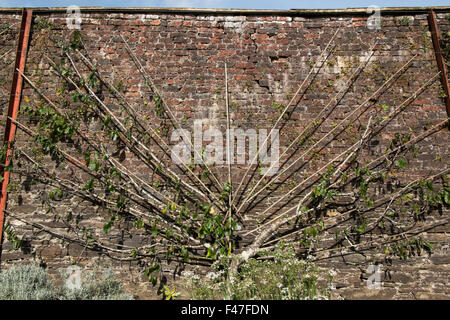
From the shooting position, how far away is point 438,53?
4859mm

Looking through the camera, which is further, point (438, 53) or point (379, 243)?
point (438, 53)

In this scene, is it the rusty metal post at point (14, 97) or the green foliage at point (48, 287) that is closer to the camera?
the green foliage at point (48, 287)

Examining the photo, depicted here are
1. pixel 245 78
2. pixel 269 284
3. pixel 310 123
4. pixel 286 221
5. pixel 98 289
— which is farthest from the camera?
pixel 245 78

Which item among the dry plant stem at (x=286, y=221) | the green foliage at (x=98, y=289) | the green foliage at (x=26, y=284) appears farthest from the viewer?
the dry plant stem at (x=286, y=221)

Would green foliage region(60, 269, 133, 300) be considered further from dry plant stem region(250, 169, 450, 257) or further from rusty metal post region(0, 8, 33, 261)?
dry plant stem region(250, 169, 450, 257)

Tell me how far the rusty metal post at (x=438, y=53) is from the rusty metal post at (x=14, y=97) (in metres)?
5.98

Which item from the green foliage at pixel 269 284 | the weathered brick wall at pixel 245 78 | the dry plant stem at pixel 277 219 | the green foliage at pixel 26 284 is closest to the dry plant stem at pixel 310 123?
the weathered brick wall at pixel 245 78

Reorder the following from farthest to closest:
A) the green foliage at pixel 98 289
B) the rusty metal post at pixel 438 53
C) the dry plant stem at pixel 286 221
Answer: the rusty metal post at pixel 438 53 < the dry plant stem at pixel 286 221 < the green foliage at pixel 98 289

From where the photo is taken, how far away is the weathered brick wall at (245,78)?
449cm

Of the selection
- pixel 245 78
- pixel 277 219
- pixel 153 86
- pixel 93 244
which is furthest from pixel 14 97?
pixel 277 219

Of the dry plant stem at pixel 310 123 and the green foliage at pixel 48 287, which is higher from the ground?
the dry plant stem at pixel 310 123

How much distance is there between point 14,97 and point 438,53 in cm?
611

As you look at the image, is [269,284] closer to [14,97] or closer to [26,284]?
[26,284]

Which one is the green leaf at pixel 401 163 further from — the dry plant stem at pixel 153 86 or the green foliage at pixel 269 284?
the dry plant stem at pixel 153 86
